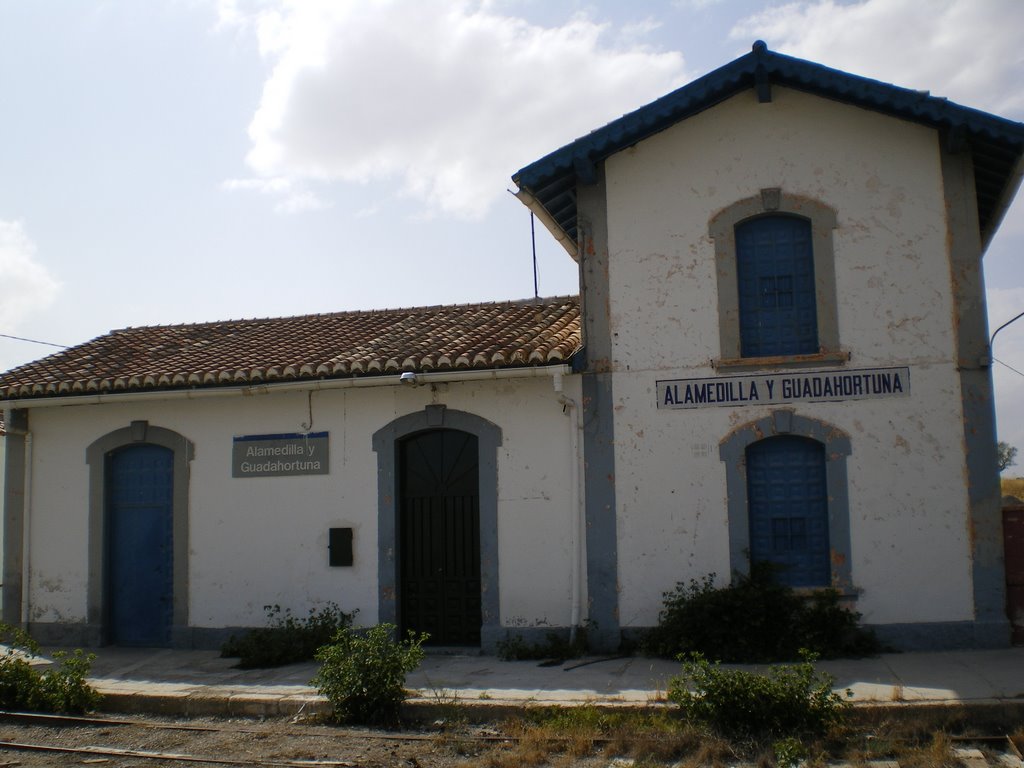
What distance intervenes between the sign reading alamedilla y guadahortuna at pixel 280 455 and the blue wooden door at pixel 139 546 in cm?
108

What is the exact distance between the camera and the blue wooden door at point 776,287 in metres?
10.8

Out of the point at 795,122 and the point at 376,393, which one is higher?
the point at 795,122

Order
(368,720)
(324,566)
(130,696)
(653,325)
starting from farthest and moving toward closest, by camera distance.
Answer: (324,566)
(653,325)
(130,696)
(368,720)

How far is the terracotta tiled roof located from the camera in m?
11.3

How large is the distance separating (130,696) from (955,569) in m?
8.51

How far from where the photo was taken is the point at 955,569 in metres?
10.1

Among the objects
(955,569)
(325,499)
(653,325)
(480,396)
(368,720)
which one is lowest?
(368,720)

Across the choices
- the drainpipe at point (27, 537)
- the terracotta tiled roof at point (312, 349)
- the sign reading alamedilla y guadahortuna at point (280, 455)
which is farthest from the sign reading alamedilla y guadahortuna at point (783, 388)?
the drainpipe at point (27, 537)

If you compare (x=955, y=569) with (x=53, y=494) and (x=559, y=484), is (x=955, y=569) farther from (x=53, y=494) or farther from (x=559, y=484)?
(x=53, y=494)

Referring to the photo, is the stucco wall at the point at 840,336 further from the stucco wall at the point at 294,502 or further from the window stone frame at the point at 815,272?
the stucco wall at the point at 294,502

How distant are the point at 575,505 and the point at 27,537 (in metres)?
7.53

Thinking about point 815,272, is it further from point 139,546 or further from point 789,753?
point 139,546

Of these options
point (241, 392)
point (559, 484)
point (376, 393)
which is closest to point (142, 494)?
point (241, 392)

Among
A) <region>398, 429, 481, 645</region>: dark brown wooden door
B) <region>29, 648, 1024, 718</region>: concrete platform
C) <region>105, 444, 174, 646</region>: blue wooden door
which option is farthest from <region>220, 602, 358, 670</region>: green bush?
<region>105, 444, 174, 646</region>: blue wooden door
